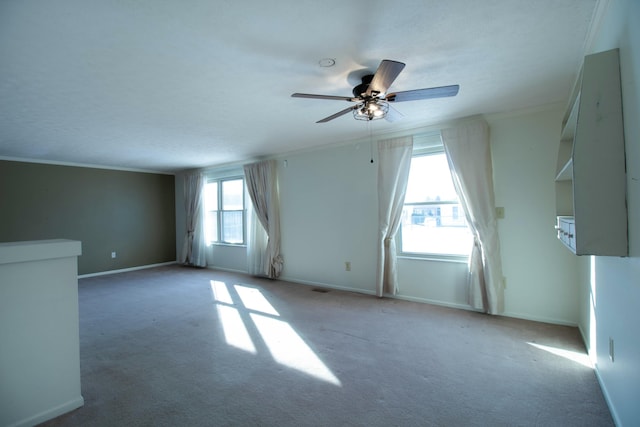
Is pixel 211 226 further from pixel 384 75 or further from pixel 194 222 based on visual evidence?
pixel 384 75

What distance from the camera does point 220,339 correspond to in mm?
2916

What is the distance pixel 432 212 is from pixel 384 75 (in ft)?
8.13

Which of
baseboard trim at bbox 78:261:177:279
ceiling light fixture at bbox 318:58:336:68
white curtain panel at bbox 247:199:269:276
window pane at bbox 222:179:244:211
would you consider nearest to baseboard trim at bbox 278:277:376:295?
white curtain panel at bbox 247:199:269:276

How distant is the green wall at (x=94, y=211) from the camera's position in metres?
5.21

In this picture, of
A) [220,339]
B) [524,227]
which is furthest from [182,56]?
[524,227]

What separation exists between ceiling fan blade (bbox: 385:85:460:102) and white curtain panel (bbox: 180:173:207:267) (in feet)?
18.4

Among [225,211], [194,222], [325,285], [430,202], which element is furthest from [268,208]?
[430,202]

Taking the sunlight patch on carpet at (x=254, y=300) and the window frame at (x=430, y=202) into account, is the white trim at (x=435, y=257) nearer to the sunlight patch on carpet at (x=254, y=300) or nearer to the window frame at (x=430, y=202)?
the window frame at (x=430, y=202)

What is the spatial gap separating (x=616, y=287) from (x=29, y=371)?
3597 mm

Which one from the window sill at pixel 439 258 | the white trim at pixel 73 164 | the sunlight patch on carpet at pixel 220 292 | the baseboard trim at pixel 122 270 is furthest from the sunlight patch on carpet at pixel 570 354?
the white trim at pixel 73 164

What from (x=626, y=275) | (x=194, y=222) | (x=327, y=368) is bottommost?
(x=327, y=368)

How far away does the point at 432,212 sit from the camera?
12.9 feet

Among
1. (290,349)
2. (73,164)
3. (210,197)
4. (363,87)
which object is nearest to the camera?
(363,87)

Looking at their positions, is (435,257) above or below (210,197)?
below
